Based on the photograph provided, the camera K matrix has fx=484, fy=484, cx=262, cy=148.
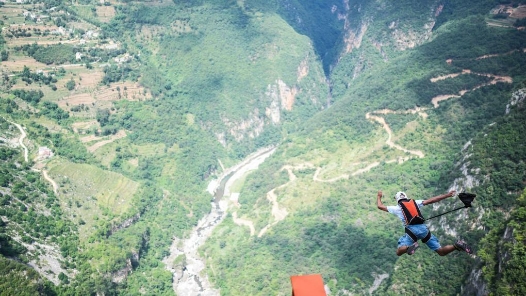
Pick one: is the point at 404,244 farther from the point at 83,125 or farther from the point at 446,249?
the point at 83,125

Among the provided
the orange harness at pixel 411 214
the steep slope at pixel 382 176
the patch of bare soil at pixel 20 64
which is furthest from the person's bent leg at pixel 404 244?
the patch of bare soil at pixel 20 64

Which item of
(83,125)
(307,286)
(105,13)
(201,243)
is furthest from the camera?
(105,13)

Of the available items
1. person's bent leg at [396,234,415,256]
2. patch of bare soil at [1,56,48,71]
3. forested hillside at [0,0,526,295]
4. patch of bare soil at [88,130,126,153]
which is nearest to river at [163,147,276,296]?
forested hillside at [0,0,526,295]

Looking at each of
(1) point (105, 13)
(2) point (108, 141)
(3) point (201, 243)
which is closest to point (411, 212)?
(3) point (201, 243)

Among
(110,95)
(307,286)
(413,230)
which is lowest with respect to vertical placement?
(110,95)

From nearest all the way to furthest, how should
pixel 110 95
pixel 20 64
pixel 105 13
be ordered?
pixel 20 64 < pixel 110 95 < pixel 105 13

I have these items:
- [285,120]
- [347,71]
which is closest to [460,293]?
[285,120]
